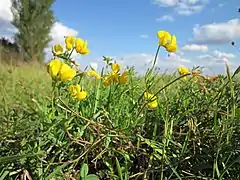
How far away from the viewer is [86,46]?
A: 998 millimetres

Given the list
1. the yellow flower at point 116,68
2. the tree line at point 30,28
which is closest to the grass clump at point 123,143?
the yellow flower at point 116,68

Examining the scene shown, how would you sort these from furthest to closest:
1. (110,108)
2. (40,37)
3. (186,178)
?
(40,37)
(110,108)
(186,178)

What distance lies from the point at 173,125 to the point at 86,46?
0.35m

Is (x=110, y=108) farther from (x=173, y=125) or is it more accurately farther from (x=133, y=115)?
(x=173, y=125)

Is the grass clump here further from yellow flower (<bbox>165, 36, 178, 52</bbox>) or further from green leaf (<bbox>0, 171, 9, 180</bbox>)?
yellow flower (<bbox>165, 36, 178, 52</bbox>)

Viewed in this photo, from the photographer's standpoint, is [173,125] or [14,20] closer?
[173,125]

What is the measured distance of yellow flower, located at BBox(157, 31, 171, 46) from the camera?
95cm

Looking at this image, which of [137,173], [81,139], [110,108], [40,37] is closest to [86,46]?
[110,108]

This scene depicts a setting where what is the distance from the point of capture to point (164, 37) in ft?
3.11

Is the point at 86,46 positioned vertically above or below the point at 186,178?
above

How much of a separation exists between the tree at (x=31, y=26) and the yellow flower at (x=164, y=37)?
16.2 meters

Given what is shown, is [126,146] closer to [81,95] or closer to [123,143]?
[123,143]

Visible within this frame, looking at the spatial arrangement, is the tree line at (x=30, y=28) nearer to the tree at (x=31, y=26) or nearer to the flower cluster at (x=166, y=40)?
the tree at (x=31, y=26)

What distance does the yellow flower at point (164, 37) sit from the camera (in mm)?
946
